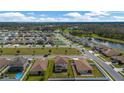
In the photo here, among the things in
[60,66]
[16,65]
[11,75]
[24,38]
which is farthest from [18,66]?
[24,38]

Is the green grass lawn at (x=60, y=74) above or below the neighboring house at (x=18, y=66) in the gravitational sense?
below

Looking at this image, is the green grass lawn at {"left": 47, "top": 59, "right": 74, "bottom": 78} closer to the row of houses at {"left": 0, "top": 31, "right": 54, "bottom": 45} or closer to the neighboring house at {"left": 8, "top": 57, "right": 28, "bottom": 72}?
the neighboring house at {"left": 8, "top": 57, "right": 28, "bottom": 72}

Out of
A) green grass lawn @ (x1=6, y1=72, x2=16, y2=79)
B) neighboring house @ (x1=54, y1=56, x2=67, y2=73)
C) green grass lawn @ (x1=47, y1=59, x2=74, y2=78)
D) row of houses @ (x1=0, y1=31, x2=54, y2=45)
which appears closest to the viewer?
green grass lawn @ (x1=6, y1=72, x2=16, y2=79)

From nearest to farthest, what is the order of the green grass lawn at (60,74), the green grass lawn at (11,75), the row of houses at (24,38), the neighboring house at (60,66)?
the green grass lawn at (11,75) < the green grass lawn at (60,74) < the neighboring house at (60,66) < the row of houses at (24,38)

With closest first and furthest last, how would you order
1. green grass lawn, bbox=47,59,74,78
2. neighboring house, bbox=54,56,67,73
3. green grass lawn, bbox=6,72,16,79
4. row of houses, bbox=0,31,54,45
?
green grass lawn, bbox=6,72,16,79
green grass lawn, bbox=47,59,74,78
neighboring house, bbox=54,56,67,73
row of houses, bbox=0,31,54,45

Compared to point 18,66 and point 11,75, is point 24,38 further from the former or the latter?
point 11,75

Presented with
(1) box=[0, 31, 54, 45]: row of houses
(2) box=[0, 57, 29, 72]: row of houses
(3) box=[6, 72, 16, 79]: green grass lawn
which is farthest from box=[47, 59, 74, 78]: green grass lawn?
(1) box=[0, 31, 54, 45]: row of houses

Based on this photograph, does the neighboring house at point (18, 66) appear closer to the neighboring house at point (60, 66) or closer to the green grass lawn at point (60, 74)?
the green grass lawn at point (60, 74)

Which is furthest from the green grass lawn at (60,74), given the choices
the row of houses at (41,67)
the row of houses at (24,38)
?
the row of houses at (24,38)
